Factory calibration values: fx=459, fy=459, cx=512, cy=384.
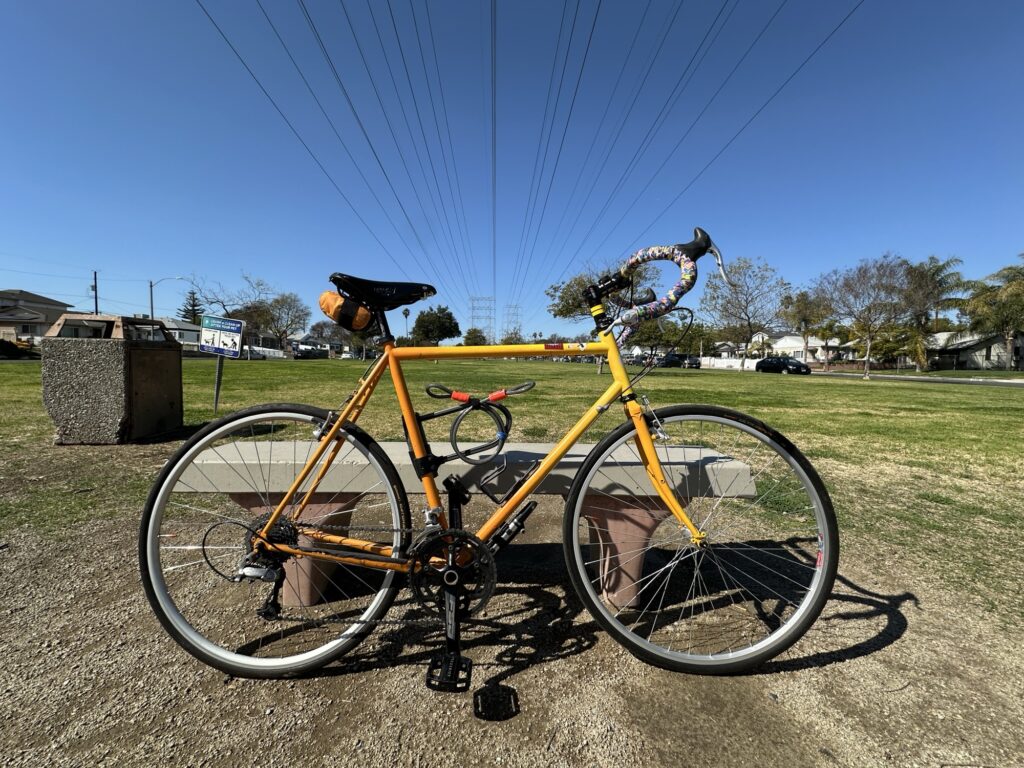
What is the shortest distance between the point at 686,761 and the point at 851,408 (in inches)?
479

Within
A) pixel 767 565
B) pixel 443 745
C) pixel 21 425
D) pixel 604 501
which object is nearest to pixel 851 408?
pixel 767 565

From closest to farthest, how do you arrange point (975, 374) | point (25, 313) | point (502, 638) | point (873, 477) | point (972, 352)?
point (502, 638) < point (873, 477) < point (975, 374) < point (972, 352) < point (25, 313)

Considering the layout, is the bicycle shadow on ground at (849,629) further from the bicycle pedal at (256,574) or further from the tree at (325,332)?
the tree at (325,332)

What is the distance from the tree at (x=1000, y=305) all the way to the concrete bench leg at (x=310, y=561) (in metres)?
53.4

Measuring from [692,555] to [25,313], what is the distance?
8334cm

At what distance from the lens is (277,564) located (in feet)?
6.25

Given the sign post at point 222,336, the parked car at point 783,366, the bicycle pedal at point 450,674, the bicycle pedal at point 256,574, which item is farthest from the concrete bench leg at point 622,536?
the parked car at point 783,366

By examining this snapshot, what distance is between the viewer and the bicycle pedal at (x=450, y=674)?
5.47 feet

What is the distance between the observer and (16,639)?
77.1 inches

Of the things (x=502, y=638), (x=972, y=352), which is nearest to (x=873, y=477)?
(x=502, y=638)

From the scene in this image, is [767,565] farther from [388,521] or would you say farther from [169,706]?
[169,706]

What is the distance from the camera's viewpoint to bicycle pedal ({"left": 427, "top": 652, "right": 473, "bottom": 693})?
1666 mm

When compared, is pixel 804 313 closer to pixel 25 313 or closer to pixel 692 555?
pixel 692 555

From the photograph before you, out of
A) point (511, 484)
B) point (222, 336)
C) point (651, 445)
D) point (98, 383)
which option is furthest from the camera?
point (222, 336)
